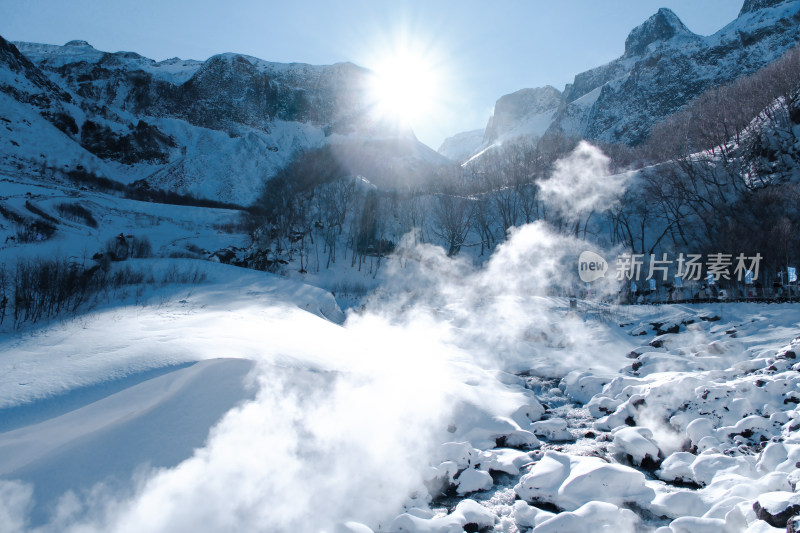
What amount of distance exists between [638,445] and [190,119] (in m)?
107

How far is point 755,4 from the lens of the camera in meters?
98.8

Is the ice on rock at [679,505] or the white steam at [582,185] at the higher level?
the white steam at [582,185]

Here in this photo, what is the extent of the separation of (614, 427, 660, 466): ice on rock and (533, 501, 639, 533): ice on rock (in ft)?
5.93

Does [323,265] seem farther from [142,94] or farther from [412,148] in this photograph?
[142,94]

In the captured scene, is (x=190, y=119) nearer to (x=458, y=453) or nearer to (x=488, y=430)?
(x=488, y=430)

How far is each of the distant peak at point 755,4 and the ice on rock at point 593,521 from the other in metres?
133

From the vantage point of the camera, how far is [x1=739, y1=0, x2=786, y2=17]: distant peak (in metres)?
94.3

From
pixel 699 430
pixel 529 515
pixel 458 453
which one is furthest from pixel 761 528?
pixel 458 453

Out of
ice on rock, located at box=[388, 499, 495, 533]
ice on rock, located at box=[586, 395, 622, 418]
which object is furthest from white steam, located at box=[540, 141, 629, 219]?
ice on rock, located at box=[388, 499, 495, 533]

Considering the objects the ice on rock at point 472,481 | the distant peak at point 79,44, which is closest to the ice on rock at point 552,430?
the ice on rock at point 472,481

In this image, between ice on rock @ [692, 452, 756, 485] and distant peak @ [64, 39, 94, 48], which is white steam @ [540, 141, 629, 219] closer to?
ice on rock @ [692, 452, 756, 485]

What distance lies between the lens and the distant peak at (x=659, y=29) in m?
111

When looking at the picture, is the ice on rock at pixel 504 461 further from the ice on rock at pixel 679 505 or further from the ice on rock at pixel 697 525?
the ice on rock at pixel 697 525

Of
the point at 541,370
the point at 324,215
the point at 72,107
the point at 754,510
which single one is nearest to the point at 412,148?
the point at 324,215
